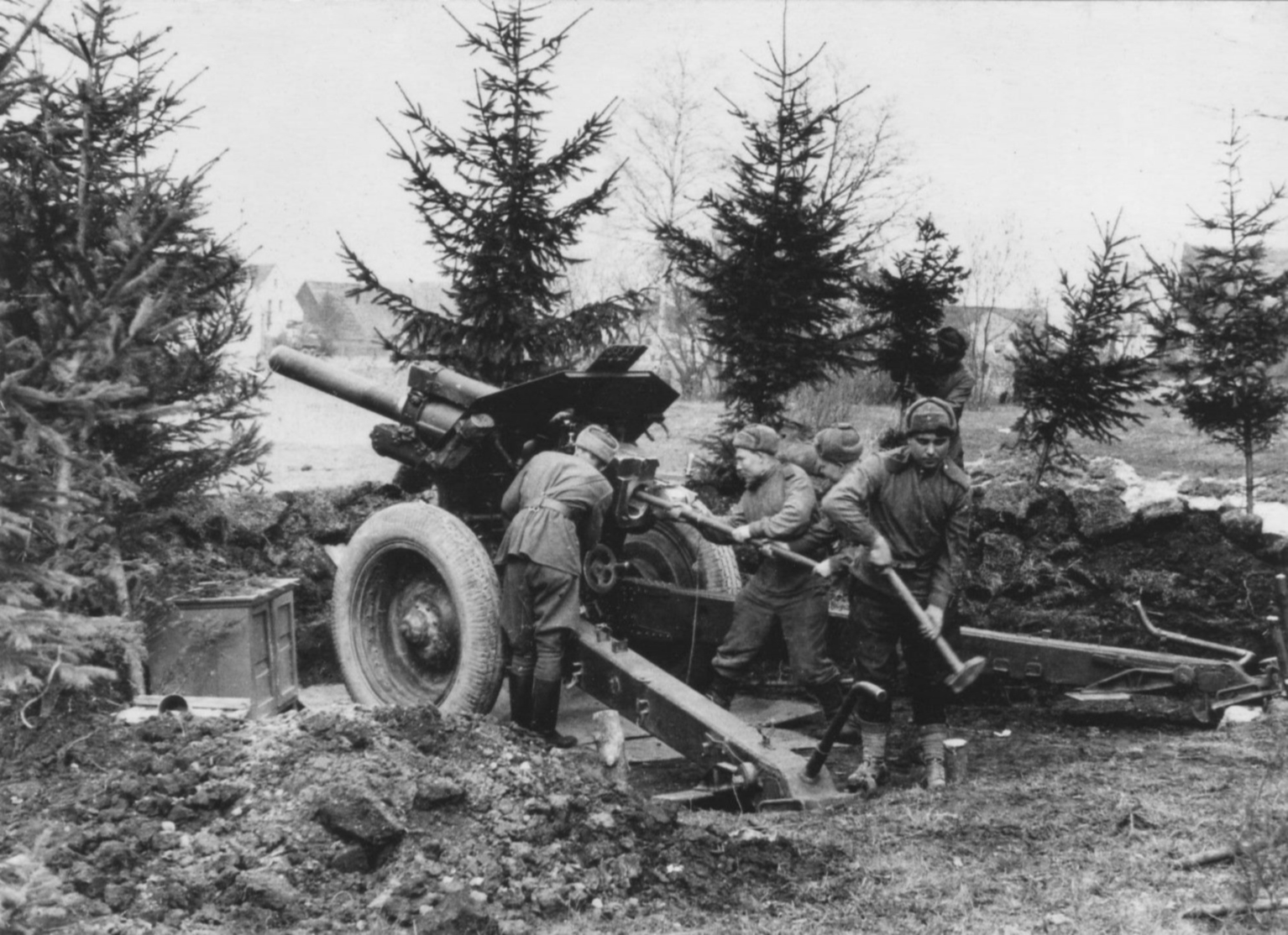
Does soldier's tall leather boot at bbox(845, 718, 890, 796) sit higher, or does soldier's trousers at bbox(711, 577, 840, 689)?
soldier's trousers at bbox(711, 577, 840, 689)

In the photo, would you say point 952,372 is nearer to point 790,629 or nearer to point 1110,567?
point 1110,567

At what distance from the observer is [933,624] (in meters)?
5.22

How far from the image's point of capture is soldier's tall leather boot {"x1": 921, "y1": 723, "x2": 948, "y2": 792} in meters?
5.27

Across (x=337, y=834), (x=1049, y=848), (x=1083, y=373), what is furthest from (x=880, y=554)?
(x=1083, y=373)

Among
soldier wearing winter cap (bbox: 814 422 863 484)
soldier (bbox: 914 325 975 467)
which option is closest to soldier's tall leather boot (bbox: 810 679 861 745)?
soldier wearing winter cap (bbox: 814 422 863 484)

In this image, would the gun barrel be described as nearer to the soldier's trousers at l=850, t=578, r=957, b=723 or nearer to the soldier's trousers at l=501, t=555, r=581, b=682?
the soldier's trousers at l=501, t=555, r=581, b=682

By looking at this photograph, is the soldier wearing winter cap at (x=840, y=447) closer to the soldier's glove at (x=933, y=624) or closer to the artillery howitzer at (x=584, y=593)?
the artillery howitzer at (x=584, y=593)

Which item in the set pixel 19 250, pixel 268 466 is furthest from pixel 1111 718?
pixel 268 466

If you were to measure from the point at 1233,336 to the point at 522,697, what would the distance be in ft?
22.7

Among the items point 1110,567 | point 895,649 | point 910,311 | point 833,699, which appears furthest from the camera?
point 910,311

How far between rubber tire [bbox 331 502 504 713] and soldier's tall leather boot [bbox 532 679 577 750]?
27cm

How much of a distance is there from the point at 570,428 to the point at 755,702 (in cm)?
213

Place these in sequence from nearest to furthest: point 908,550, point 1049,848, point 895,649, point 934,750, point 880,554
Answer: point 1049,848, point 880,554, point 934,750, point 908,550, point 895,649

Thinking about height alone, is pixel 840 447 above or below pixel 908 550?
above
